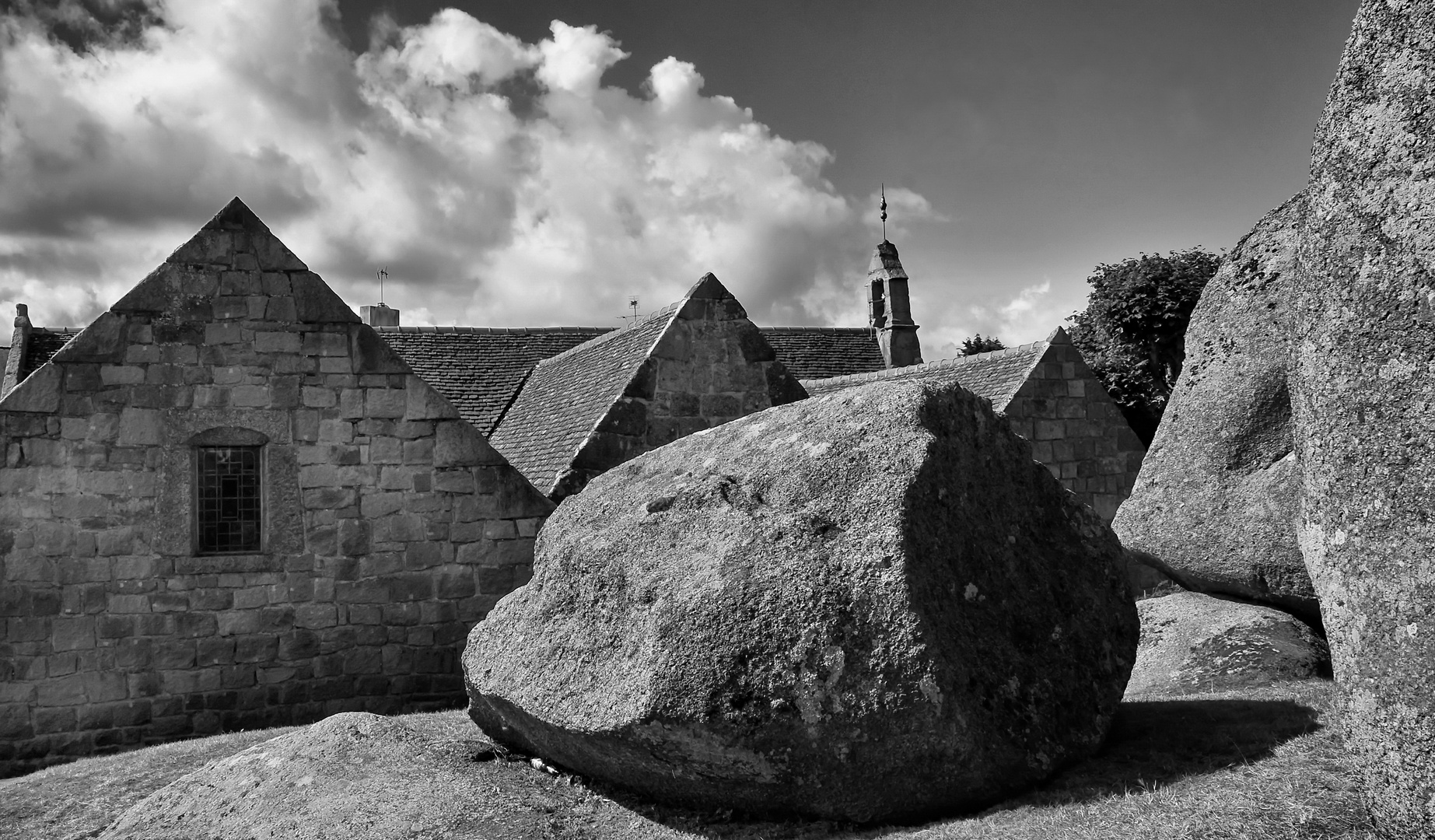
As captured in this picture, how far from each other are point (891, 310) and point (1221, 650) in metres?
23.1

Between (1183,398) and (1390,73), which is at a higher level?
(1390,73)

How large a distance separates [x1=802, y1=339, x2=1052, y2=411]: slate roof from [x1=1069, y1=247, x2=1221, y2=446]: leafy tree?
18.5 feet

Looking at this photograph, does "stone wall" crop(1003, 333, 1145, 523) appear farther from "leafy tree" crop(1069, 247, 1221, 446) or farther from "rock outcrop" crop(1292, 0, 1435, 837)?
"rock outcrop" crop(1292, 0, 1435, 837)

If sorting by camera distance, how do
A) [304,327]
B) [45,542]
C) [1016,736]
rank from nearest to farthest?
1. [1016,736]
2. [45,542]
3. [304,327]

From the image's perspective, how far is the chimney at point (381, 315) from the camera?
25.9 m

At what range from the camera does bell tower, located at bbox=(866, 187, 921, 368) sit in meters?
28.0

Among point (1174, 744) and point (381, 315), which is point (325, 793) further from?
point (381, 315)

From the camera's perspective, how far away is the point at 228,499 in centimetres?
1037

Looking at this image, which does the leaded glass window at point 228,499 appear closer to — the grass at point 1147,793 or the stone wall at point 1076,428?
the grass at point 1147,793

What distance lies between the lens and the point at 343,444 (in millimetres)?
10633

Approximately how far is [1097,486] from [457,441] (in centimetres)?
940

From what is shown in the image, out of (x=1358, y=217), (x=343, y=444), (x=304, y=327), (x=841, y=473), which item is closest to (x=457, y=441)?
(x=343, y=444)

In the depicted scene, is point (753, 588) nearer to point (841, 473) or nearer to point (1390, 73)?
point (841, 473)

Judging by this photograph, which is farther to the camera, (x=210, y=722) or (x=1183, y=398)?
(x=210, y=722)
